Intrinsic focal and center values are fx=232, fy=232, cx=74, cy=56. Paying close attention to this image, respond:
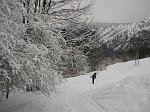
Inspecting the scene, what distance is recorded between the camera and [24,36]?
25.3ft

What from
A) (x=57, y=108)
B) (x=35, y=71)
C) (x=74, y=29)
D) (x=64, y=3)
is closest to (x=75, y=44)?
(x=74, y=29)

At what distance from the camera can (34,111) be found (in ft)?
32.4

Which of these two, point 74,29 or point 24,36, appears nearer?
point 24,36

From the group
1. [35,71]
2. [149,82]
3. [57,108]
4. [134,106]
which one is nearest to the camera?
[35,71]

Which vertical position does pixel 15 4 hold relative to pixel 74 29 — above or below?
above

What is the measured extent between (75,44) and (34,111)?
13.4ft

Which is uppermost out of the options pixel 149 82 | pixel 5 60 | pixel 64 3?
pixel 64 3

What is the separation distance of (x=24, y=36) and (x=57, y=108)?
13.5 feet

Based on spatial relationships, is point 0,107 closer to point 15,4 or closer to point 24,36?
point 24,36

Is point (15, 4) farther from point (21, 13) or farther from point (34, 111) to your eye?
point (34, 111)

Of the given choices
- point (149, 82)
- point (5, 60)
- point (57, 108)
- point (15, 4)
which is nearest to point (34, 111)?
point (57, 108)

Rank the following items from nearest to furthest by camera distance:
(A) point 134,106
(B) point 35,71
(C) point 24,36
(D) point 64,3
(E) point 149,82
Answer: (B) point 35,71 → (C) point 24,36 → (A) point 134,106 → (E) point 149,82 → (D) point 64,3

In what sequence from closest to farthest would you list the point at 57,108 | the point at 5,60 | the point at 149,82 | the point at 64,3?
the point at 5,60
the point at 57,108
the point at 149,82
the point at 64,3

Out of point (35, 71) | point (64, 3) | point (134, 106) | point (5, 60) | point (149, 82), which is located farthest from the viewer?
point (64, 3)
